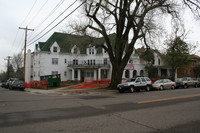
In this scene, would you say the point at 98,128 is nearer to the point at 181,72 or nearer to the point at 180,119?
the point at 180,119

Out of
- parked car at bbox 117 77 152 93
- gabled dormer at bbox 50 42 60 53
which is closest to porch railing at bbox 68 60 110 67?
gabled dormer at bbox 50 42 60 53

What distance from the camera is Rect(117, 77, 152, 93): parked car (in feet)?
62.5

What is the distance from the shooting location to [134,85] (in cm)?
1944

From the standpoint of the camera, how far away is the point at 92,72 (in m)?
41.3

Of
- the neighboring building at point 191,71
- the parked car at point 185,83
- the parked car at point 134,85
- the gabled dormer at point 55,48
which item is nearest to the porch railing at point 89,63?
the gabled dormer at point 55,48

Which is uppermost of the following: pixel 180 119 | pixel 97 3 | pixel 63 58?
pixel 97 3

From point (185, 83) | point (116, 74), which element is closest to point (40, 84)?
point (116, 74)

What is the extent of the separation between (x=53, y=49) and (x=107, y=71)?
13.6 meters

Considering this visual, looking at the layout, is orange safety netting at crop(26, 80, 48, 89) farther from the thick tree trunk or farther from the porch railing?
the thick tree trunk

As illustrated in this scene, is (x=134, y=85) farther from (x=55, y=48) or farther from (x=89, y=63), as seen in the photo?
(x=55, y=48)

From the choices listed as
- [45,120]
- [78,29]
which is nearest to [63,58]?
[78,29]

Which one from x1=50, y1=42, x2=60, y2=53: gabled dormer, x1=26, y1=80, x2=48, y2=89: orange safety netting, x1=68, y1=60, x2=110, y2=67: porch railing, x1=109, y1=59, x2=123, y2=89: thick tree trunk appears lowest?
x1=26, y1=80, x2=48, y2=89: orange safety netting

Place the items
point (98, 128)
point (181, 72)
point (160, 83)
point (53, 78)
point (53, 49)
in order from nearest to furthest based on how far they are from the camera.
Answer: point (98, 128) < point (160, 83) < point (53, 78) < point (53, 49) < point (181, 72)

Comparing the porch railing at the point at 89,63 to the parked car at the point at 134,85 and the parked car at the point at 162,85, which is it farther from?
the parked car at the point at 134,85
